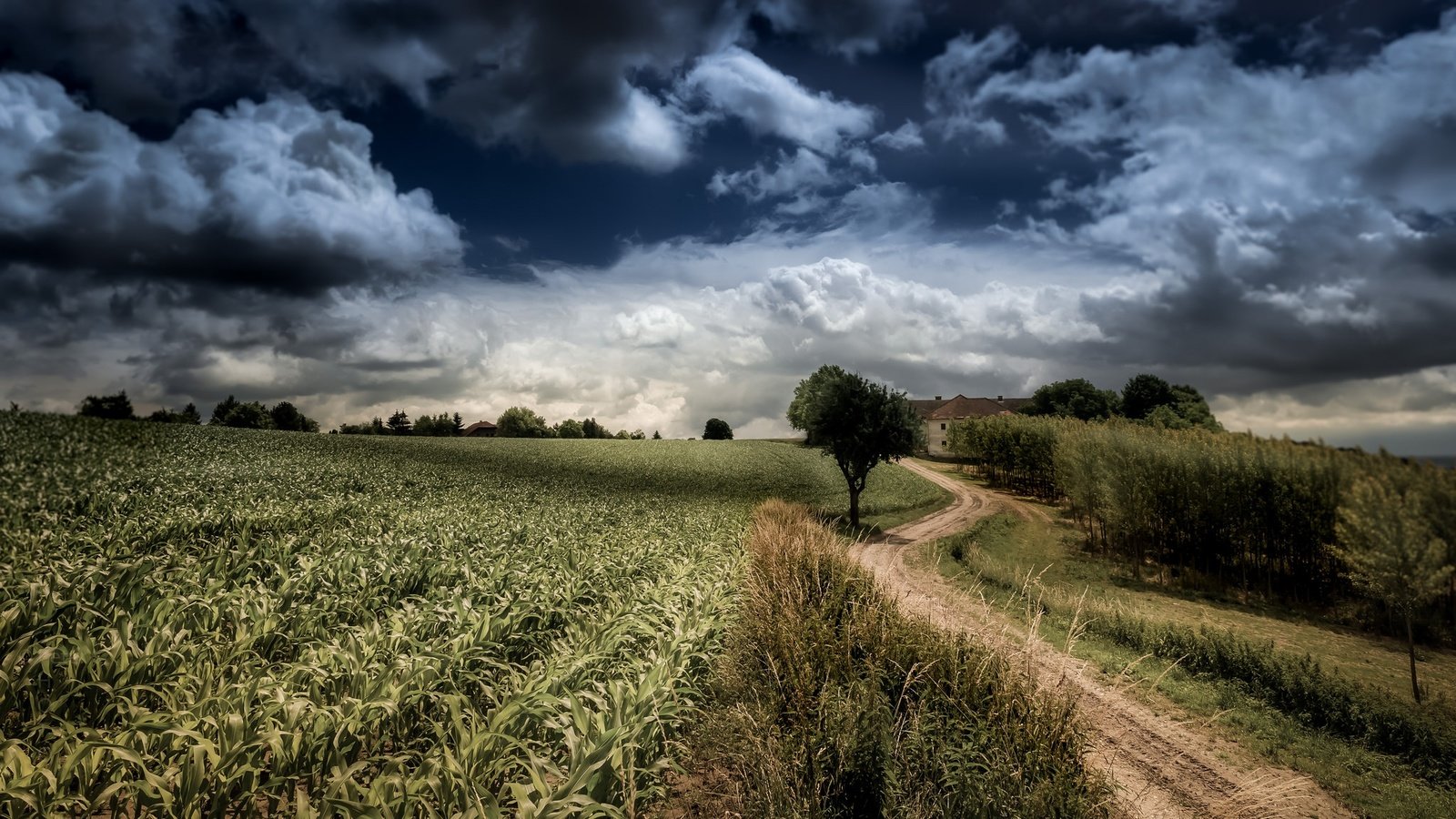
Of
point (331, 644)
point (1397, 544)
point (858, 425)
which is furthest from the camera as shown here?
point (858, 425)

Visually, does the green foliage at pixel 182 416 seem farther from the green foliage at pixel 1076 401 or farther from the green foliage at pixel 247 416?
the green foliage at pixel 1076 401

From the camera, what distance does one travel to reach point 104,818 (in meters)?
4.38


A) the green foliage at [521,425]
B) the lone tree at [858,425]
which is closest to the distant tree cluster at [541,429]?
the green foliage at [521,425]

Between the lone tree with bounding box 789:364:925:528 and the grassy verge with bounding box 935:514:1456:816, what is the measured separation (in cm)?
1452

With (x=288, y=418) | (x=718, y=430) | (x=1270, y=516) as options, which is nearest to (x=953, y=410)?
(x=718, y=430)

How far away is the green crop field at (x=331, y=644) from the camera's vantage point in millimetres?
3742

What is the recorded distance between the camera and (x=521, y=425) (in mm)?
107062

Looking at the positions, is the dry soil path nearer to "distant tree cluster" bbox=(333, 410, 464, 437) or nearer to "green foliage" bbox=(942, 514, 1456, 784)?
"green foliage" bbox=(942, 514, 1456, 784)

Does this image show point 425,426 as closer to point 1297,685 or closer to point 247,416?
point 247,416

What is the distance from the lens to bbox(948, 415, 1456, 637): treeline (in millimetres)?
9086

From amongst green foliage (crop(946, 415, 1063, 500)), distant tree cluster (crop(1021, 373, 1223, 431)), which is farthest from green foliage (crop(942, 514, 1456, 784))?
distant tree cluster (crop(1021, 373, 1223, 431))

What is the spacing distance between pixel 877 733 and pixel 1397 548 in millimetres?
10368

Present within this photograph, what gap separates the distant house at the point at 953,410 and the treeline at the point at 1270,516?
5428 centimetres

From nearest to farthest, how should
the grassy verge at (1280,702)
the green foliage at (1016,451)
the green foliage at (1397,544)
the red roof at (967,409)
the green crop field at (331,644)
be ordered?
the green crop field at (331,644) → the grassy verge at (1280,702) → the green foliage at (1397,544) → the green foliage at (1016,451) → the red roof at (967,409)
